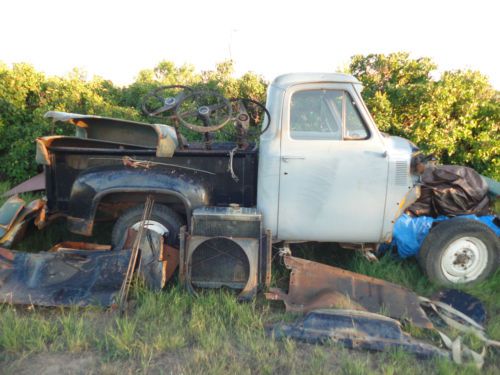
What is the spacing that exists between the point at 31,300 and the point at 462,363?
3304mm

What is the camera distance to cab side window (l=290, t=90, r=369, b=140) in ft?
12.2

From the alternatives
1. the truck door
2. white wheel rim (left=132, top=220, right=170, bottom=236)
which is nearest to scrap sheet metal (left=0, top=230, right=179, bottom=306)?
white wheel rim (left=132, top=220, right=170, bottom=236)

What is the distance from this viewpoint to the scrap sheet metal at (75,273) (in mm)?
3263

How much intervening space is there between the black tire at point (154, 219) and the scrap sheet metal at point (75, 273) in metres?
0.25

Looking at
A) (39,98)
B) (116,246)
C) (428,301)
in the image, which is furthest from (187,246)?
(39,98)

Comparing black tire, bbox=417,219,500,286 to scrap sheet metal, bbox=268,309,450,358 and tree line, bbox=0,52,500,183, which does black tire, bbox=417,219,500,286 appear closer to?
scrap sheet metal, bbox=268,309,450,358

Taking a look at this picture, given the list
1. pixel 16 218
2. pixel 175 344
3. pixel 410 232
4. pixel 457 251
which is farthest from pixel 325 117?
pixel 16 218

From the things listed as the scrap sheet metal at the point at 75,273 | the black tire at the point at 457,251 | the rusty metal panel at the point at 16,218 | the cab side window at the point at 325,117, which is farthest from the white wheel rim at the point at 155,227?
the black tire at the point at 457,251

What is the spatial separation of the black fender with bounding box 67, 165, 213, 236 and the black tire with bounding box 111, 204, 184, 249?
0.24m

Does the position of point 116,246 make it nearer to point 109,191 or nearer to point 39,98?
point 109,191

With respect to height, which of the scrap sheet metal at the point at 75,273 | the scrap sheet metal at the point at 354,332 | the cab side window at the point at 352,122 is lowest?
the scrap sheet metal at the point at 354,332

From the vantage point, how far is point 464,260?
3.90 m

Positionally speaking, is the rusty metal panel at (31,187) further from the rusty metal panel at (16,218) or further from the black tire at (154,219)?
the black tire at (154,219)

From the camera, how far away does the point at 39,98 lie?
689 cm
